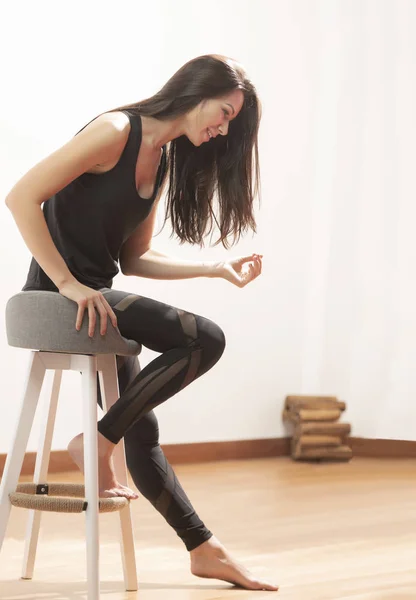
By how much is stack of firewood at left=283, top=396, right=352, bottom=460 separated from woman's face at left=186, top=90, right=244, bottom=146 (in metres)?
2.66

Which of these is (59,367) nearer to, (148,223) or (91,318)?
(91,318)

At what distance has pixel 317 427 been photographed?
4367mm

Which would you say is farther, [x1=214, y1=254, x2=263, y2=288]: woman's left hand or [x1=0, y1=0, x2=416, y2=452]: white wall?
[x1=0, y1=0, x2=416, y2=452]: white wall

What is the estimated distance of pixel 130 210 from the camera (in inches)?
70.7

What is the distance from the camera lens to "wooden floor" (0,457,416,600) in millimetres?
1952

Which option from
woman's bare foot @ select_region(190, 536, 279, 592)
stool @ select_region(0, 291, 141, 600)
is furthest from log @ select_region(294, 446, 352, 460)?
stool @ select_region(0, 291, 141, 600)

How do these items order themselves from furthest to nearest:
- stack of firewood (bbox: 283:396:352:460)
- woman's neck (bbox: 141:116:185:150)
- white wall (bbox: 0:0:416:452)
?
1. stack of firewood (bbox: 283:396:352:460)
2. white wall (bbox: 0:0:416:452)
3. woman's neck (bbox: 141:116:185:150)

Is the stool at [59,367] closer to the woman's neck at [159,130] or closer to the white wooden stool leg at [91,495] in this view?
the white wooden stool leg at [91,495]

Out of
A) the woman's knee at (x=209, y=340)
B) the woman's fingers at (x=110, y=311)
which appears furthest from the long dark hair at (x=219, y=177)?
the woman's fingers at (x=110, y=311)

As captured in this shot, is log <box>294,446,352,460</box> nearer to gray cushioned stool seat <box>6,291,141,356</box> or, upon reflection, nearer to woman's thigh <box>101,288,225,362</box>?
woman's thigh <box>101,288,225,362</box>

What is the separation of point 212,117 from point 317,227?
293 centimetres

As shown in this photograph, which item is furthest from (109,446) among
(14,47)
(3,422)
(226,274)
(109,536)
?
(14,47)

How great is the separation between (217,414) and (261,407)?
0.29m

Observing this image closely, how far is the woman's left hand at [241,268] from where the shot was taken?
2021 millimetres
